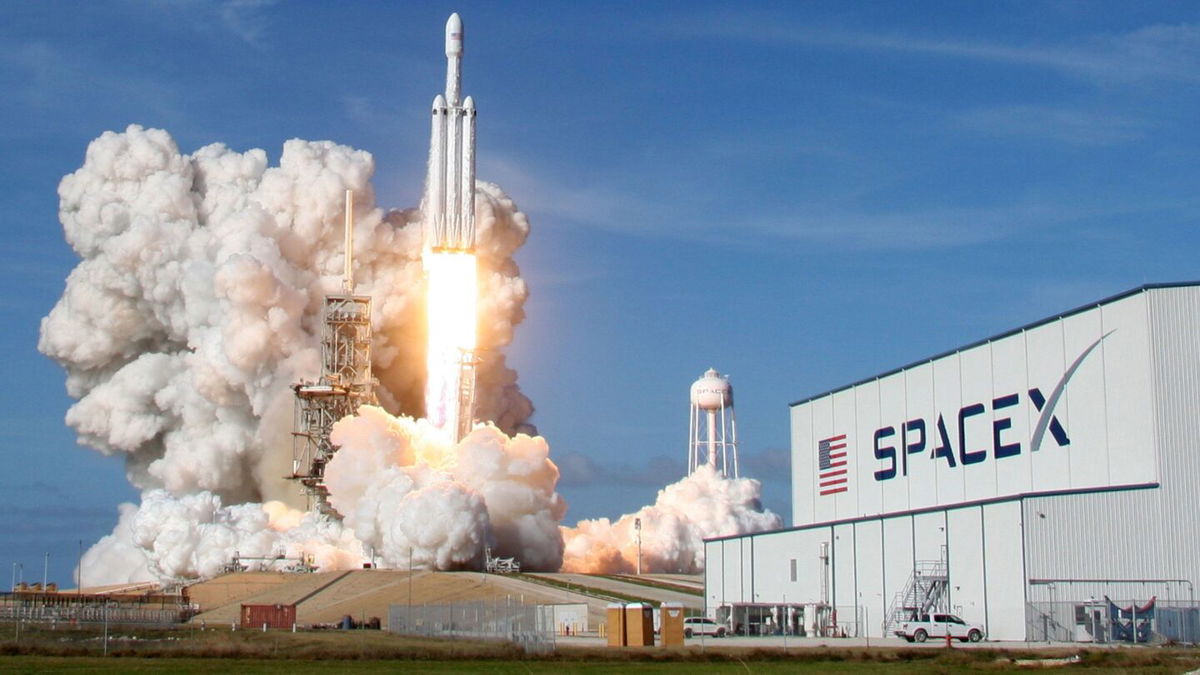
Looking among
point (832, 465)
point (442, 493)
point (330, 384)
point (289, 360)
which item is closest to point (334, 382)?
point (330, 384)

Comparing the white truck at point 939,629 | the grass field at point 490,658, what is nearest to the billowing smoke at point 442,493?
the grass field at point 490,658

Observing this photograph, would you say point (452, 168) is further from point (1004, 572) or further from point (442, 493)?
point (1004, 572)

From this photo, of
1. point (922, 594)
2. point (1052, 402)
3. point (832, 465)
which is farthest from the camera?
point (832, 465)

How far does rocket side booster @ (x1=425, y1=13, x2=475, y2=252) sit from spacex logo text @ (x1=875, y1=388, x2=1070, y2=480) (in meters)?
28.1

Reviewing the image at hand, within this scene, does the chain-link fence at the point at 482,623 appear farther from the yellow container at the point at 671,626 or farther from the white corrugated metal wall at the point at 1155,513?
the white corrugated metal wall at the point at 1155,513

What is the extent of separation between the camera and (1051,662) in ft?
135

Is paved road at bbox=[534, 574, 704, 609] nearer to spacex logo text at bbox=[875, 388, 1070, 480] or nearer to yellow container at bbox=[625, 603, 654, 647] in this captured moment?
spacex logo text at bbox=[875, 388, 1070, 480]

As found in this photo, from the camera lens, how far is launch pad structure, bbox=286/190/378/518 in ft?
318

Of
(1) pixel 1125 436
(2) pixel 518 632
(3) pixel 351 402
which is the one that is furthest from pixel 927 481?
(3) pixel 351 402

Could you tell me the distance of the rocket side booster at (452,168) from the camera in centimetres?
8938

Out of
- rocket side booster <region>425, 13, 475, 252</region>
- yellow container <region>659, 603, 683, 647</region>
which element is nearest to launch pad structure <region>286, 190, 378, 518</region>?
rocket side booster <region>425, 13, 475, 252</region>

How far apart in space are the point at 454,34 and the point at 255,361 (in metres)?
23.1

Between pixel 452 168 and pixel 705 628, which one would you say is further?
pixel 452 168

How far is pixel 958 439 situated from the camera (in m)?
65.5
